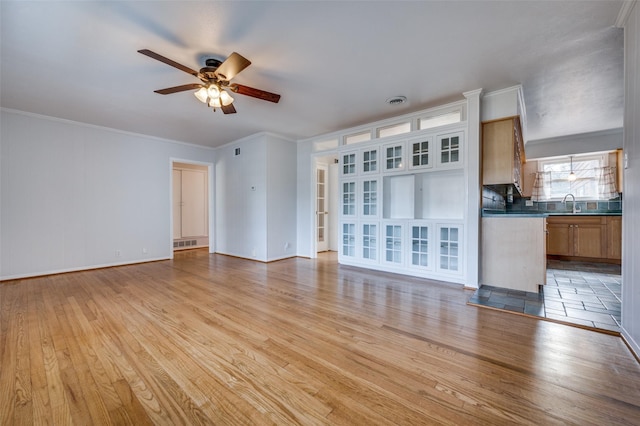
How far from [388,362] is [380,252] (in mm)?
2802

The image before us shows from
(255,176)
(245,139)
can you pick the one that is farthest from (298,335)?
(245,139)

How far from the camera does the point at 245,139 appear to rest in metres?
5.76

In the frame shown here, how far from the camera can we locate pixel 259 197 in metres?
5.49

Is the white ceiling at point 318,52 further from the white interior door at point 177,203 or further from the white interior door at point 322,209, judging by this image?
the white interior door at point 177,203

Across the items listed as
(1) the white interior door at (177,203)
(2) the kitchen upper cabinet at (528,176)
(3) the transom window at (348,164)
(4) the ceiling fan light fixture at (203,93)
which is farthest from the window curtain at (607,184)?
(1) the white interior door at (177,203)

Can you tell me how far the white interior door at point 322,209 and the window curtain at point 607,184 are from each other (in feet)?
19.3

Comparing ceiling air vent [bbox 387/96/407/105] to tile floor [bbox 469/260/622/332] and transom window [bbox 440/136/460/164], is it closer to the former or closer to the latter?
transom window [bbox 440/136/460/164]

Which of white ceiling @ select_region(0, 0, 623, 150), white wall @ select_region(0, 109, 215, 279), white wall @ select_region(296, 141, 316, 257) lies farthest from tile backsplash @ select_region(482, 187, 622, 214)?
white wall @ select_region(0, 109, 215, 279)

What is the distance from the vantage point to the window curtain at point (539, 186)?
6.07m

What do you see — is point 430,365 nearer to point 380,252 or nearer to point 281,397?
point 281,397

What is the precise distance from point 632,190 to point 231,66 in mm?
3449

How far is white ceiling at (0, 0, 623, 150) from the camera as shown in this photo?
2.04 metres

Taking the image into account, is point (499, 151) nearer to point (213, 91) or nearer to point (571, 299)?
point (571, 299)

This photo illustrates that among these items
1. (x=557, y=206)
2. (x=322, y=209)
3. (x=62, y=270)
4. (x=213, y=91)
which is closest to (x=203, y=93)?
(x=213, y=91)
